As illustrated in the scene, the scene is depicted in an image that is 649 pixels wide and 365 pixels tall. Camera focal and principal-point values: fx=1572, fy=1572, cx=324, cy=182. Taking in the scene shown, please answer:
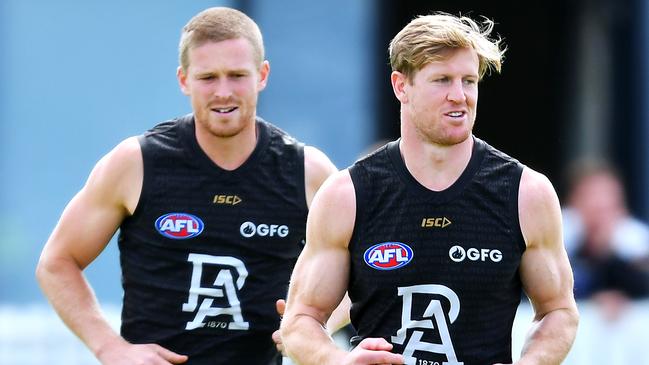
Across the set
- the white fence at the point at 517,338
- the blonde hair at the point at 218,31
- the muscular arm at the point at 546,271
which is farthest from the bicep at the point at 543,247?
the white fence at the point at 517,338

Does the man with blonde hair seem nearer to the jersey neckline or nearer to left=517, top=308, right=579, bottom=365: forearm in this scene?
left=517, top=308, right=579, bottom=365: forearm

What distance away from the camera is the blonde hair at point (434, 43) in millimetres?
5465

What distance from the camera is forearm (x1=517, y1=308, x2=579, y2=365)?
5.43m

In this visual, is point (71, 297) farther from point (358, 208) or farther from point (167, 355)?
point (358, 208)

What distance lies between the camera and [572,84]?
16.5 meters

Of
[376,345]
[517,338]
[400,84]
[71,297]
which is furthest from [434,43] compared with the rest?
[517,338]

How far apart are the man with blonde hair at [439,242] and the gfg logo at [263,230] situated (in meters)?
0.80

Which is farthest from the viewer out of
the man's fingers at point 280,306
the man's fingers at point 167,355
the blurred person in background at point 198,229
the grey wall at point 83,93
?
the grey wall at point 83,93

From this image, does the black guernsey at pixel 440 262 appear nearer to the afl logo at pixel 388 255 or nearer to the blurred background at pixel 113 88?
the afl logo at pixel 388 255

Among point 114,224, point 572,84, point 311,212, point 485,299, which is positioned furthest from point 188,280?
point 572,84

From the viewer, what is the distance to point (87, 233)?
20.8ft

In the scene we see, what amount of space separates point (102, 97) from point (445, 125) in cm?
667

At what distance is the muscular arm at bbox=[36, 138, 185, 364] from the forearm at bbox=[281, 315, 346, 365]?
3.25ft

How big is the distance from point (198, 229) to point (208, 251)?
0.10 metres
